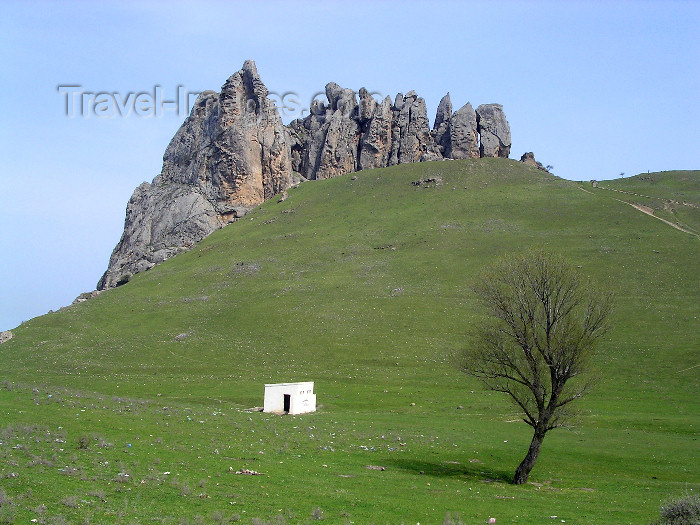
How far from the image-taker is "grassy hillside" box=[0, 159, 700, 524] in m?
19.0

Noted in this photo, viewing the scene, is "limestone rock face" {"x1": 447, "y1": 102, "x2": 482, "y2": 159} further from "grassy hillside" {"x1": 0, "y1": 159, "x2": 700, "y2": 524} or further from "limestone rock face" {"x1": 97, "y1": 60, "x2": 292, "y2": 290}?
"limestone rock face" {"x1": 97, "y1": 60, "x2": 292, "y2": 290}

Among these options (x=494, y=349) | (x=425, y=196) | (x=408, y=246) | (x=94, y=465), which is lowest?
(x=94, y=465)

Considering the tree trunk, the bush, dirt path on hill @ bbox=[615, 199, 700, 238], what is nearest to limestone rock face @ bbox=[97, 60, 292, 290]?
dirt path on hill @ bbox=[615, 199, 700, 238]

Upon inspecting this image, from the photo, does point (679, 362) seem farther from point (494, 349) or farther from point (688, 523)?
point (688, 523)

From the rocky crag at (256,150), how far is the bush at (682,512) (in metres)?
100

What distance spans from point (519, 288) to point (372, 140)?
124 metres

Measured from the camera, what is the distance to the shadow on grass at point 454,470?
2531 centimetres

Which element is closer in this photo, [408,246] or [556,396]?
[556,396]

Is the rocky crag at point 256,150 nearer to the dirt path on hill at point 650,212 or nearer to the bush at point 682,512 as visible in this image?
the dirt path on hill at point 650,212

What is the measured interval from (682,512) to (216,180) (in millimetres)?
120031

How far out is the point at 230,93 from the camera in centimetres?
13025

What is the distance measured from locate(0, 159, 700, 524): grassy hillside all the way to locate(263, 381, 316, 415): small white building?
195 centimetres

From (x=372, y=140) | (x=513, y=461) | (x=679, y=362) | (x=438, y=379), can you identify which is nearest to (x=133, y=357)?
(x=438, y=379)

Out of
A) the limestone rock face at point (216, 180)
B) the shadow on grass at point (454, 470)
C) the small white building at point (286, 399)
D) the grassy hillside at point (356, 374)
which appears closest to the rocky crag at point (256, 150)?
the limestone rock face at point (216, 180)
